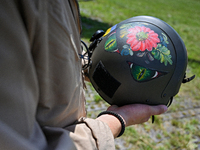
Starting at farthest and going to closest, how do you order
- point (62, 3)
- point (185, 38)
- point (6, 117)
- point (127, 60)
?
point (185, 38) < point (127, 60) < point (62, 3) < point (6, 117)

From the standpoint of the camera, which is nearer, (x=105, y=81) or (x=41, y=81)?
(x=41, y=81)

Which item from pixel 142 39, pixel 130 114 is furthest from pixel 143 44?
pixel 130 114

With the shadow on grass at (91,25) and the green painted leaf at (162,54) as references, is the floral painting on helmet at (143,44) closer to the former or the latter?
the green painted leaf at (162,54)

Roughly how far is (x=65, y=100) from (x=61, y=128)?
127mm

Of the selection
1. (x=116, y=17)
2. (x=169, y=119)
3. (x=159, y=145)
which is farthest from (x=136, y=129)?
(x=116, y=17)

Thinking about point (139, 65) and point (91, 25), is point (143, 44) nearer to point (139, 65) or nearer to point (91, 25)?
point (139, 65)

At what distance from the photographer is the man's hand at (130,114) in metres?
1.09

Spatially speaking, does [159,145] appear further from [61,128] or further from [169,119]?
[61,128]

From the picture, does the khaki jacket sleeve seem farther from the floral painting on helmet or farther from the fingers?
the floral painting on helmet

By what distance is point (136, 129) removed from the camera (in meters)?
3.11

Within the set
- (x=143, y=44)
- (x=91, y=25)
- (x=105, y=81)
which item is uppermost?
(x=143, y=44)

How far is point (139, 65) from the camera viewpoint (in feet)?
4.44

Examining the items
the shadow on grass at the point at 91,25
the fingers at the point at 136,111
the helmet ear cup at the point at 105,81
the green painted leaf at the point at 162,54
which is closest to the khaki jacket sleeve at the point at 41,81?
the fingers at the point at 136,111

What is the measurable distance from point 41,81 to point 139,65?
2.57ft
